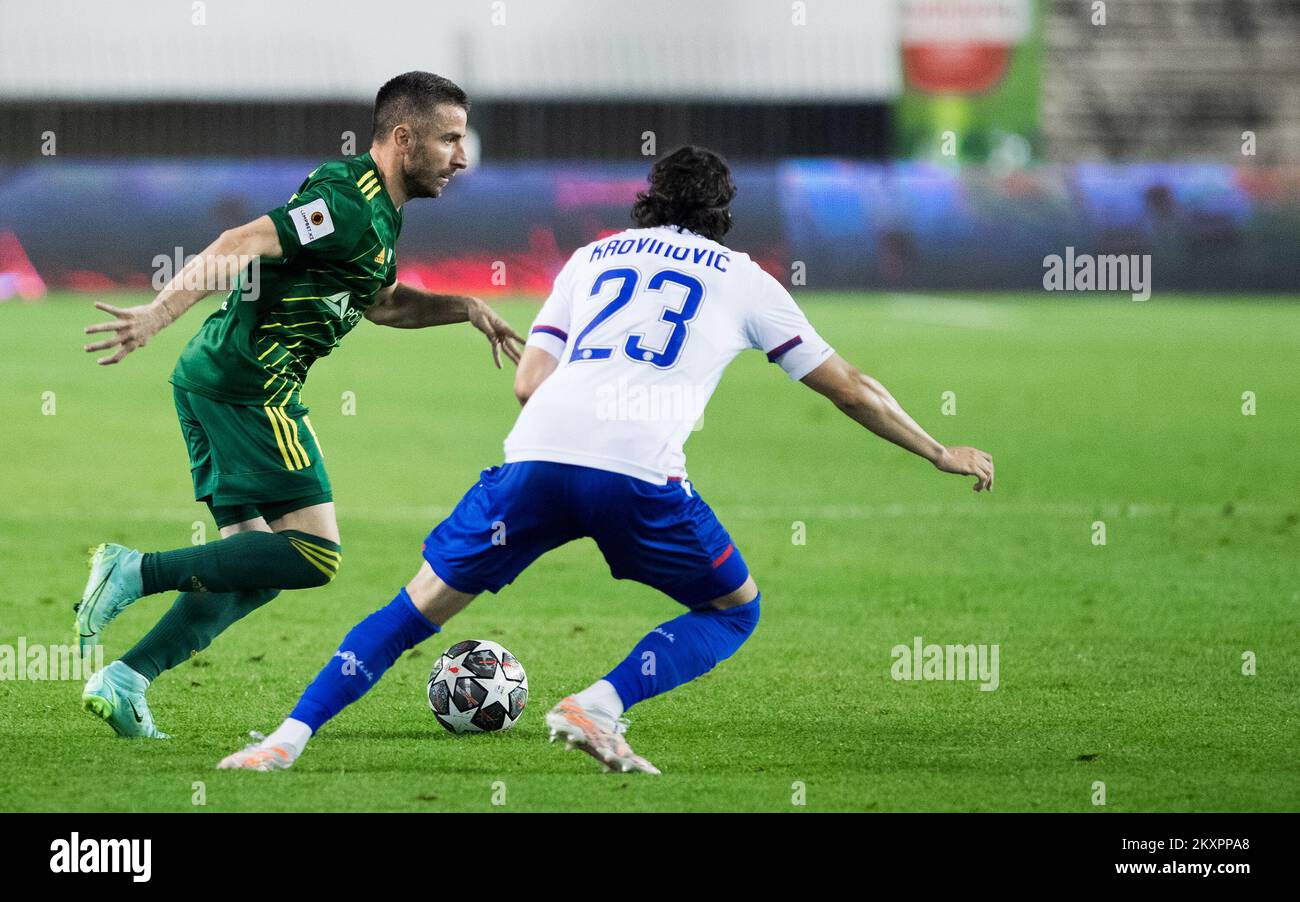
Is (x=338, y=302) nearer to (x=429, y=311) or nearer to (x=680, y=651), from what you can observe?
(x=429, y=311)

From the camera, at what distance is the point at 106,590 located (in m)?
5.82

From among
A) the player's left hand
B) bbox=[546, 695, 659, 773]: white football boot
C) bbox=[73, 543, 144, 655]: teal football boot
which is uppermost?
the player's left hand

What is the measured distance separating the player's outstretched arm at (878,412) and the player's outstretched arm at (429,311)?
4.88 feet

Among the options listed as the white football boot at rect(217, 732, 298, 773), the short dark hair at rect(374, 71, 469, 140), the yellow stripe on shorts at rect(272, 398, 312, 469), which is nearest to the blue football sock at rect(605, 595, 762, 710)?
the white football boot at rect(217, 732, 298, 773)

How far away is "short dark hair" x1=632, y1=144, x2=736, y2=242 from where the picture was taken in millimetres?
5590

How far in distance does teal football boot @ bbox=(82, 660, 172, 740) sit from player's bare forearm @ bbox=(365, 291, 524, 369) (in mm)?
1566

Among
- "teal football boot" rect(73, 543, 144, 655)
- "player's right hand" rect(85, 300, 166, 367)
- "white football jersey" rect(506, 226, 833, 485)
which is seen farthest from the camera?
"teal football boot" rect(73, 543, 144, 655)

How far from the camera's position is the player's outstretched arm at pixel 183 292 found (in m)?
5.25

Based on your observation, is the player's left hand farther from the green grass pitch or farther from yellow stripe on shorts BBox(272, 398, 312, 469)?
the green grass pitch

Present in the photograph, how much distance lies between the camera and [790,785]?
5.50 meters

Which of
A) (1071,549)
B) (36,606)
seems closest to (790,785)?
(36,606)

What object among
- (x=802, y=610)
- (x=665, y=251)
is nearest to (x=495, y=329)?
(x=665, y=251)

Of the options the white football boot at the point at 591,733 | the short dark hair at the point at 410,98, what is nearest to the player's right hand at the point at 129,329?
the short dark hair at the point at 410,98

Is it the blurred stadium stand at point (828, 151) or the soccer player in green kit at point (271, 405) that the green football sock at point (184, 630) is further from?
the blurred stadium stand at point (828, 151)
